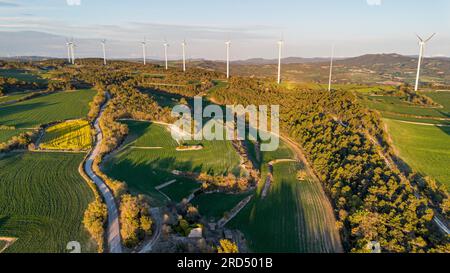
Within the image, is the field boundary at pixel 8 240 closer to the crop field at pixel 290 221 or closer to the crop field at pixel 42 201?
the crop field at pixel 42 201

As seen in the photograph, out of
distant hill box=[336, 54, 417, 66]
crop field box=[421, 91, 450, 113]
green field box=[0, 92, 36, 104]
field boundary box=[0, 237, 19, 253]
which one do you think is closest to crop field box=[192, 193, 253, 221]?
field boundary box=[0, 237, 19, 253]

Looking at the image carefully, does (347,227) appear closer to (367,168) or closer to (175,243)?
(367,168)

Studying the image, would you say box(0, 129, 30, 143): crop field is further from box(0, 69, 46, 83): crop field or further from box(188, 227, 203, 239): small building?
box(0, 69, 46, 83): crop field

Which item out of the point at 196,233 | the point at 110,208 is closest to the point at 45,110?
the point at 110,208

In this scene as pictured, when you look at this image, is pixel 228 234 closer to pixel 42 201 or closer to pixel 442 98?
pixel 42 201

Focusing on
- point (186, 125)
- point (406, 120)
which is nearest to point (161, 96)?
point (186, 125)
